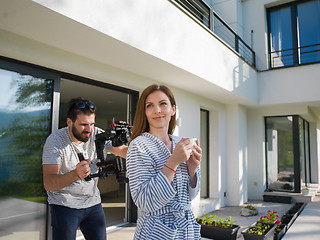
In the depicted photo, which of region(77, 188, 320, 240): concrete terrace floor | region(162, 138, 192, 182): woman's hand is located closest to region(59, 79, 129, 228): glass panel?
region(77, 188, 320, 240): concrete terrace floor

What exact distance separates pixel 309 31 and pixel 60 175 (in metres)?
7.42

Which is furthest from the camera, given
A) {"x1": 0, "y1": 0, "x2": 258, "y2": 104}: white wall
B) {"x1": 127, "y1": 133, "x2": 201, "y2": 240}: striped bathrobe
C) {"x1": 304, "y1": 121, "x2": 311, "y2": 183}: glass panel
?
{"x1": 304, "y1": 121, "x2": 311, "y2": 183}: glass panel

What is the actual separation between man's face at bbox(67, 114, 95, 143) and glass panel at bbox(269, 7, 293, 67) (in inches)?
251

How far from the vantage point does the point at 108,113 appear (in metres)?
5.24

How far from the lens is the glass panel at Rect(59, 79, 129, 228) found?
13.6 ft

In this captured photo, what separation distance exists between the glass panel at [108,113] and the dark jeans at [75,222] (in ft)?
7.06

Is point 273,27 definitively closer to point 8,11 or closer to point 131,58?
point 131,58

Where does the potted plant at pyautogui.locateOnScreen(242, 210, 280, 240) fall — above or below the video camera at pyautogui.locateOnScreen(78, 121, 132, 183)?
below

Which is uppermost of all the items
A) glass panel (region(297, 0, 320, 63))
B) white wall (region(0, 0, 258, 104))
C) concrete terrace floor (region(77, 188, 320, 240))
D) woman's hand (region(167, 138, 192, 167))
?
glass panel (region(297, 0, 320, 63))

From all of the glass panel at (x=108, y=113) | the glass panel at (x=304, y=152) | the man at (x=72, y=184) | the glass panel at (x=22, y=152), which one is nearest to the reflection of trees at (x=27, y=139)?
the glass panel at (x=22, y=152)

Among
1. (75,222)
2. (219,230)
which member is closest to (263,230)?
(219,230)

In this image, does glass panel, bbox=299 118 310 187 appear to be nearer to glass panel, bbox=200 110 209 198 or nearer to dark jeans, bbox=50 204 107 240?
glass panel, bbox=200 110 209 198

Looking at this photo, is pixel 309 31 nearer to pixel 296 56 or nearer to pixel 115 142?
pixel 296 56

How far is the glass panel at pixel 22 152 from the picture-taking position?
2.53 m
